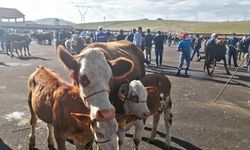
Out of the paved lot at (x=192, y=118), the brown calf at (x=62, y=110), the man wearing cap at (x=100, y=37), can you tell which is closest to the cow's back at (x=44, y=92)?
the brown calf at (x=62, y=110)

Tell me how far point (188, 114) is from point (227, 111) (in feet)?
4.34

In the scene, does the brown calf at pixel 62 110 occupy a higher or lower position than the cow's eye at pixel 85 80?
lower

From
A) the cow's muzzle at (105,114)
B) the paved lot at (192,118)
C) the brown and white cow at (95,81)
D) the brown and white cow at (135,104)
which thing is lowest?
the paved lot at (192,118)

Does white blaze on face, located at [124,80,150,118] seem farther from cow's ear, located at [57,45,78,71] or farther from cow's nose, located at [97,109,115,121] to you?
cow's ear, located at [57,45,78,71]

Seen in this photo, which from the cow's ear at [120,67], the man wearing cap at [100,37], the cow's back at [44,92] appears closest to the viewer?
the cow's ear at [120,67]

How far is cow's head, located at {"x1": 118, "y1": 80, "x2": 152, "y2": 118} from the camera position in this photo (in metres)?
5.28

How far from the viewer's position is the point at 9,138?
24.4 feet

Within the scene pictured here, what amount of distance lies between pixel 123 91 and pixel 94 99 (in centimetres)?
166

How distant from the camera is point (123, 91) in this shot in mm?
5316

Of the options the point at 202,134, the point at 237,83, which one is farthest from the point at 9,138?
the point at 237,83

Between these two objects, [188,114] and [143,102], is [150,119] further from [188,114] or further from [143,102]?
[143,102]

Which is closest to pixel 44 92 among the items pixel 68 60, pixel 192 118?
pixel 68 60

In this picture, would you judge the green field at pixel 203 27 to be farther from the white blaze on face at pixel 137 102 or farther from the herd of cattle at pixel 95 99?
the white blaze on face at pixel 137 102

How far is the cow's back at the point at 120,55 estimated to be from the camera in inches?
210
